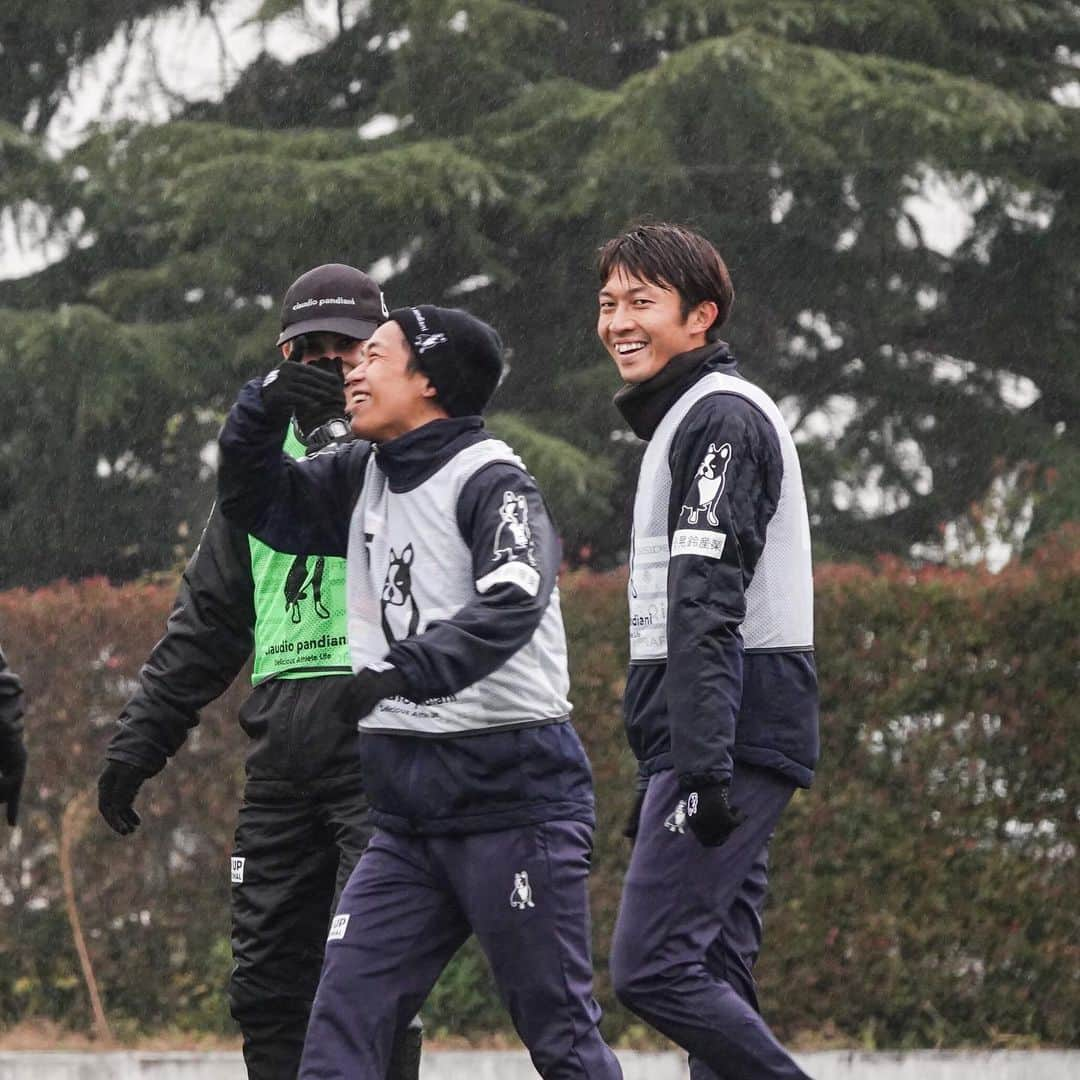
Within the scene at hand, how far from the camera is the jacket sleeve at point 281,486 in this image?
414cm

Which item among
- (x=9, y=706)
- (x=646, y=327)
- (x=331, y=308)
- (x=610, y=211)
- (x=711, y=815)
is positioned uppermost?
(x=610, y=211)

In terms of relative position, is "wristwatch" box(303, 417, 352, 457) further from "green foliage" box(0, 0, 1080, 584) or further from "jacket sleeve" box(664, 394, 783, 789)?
"green foliage" box(0, 0, 1080, 584)

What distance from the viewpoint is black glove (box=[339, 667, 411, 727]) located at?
11.9ft

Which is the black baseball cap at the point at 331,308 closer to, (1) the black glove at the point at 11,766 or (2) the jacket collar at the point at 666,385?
(2) the jacket collar at the point at 666,385

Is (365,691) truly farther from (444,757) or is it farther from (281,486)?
(281,486)

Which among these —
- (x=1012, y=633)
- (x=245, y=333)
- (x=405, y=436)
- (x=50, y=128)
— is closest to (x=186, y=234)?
(x=245, y=333)

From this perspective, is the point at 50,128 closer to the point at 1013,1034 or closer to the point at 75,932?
the point at 75,932

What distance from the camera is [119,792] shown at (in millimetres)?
5184

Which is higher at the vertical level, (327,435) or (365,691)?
(327,435)

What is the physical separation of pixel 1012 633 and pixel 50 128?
1109 cm

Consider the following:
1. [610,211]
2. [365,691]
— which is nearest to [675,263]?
[365,691]

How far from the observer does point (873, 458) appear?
1550 cm

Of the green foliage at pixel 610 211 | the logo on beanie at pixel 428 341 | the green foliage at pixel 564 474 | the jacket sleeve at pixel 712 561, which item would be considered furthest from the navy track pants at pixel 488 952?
the green foliage at pixel 610 211

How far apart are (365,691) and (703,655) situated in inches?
29.8
